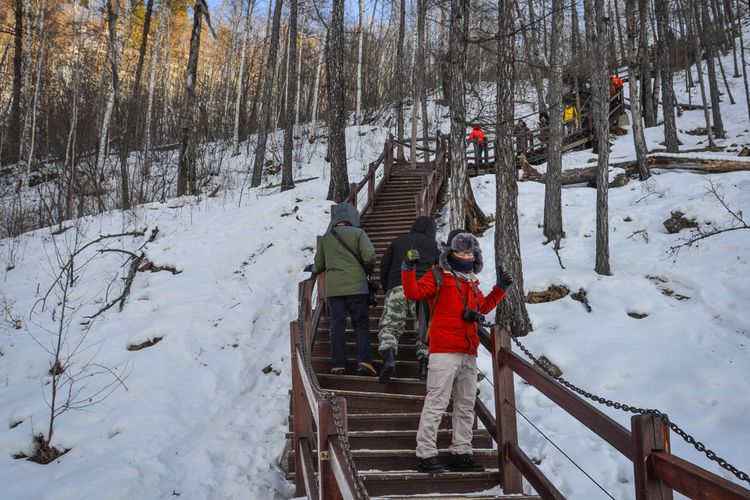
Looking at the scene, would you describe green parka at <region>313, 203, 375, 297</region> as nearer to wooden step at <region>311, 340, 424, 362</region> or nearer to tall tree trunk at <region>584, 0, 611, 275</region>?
wooden step at <region>311, 340, 424, 362</region>

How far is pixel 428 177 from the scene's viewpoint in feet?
37.7

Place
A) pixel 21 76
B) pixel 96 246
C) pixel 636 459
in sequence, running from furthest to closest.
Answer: pixel 21 76 < pixel 96 246 < pixel 636 459

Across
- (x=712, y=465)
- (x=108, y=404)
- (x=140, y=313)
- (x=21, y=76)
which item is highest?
(x=21, y=76)

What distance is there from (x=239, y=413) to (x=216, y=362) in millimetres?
1241

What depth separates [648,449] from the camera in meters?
1.99

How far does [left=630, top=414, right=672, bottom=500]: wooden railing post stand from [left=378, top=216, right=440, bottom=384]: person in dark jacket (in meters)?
3.12

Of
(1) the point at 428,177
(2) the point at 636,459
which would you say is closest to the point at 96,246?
(1) the point at 428,177

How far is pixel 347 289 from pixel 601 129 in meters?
7.55

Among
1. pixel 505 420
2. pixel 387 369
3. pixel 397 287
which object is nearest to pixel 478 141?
pixel 397 287

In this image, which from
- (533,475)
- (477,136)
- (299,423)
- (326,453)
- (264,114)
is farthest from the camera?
(477,136)

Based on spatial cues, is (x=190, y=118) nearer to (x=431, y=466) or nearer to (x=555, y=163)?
(x=555, y=163)

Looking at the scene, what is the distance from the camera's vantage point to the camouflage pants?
17.1ft

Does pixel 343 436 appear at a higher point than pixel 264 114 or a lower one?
lower

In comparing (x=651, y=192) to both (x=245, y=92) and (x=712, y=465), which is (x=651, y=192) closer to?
(x=712, y=465)
